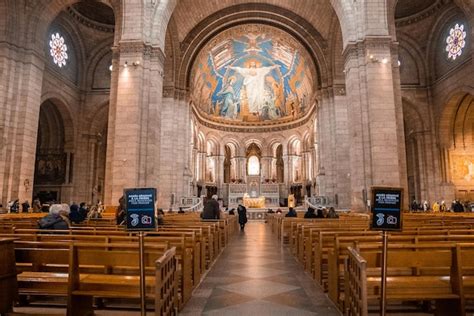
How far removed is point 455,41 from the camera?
24234 mm

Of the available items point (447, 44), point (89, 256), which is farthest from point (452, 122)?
point (89, 256)

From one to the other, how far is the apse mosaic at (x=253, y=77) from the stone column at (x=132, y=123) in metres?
12.1

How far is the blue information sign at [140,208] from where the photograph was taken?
347cm

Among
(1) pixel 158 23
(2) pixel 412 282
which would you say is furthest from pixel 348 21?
(2) pixel 412 282

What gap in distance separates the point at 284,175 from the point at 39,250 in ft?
120

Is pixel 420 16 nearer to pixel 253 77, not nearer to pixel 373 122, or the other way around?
pixel 373 122

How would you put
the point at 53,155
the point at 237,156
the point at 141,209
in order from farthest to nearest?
the point at 237,156, the point at 53,155, the point at 141,209

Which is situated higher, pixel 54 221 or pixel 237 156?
pixel 237 156

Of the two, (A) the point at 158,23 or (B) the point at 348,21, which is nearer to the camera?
(B) the point at 348,21

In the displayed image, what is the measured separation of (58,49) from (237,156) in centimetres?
2206

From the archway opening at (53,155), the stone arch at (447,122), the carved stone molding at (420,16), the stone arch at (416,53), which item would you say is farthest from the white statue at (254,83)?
the archway opening at (53,155)

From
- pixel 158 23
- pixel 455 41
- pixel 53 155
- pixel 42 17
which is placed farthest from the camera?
pixel 53 155

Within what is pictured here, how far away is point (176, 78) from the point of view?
26.3 metres

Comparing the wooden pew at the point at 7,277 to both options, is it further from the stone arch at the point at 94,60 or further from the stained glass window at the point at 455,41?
the stained glass window at the point at 455,41
